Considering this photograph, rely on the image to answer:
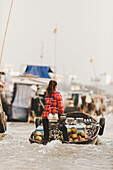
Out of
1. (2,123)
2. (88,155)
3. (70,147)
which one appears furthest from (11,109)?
(88,155)

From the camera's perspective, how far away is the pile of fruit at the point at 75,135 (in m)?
7.00

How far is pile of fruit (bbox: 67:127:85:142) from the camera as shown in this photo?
700 cm

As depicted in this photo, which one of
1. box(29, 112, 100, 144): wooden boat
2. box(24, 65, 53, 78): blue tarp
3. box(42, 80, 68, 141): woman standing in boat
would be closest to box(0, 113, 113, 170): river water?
box(29, 112, 100, 144): wooden boat

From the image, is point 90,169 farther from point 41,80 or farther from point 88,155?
point 41,80

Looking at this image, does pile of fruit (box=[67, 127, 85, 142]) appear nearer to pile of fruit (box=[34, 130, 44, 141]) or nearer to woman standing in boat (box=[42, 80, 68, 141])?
woman standing in boat (box=[42, 80, 68, 141])

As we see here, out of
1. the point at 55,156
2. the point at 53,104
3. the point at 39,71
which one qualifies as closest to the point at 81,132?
the point at 53,104

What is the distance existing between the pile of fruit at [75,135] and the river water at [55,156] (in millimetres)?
194

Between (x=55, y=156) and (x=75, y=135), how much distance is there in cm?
114

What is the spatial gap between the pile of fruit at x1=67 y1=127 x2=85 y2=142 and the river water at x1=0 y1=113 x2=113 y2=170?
19 cm

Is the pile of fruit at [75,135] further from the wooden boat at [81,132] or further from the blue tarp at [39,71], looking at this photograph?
the blue tarp at [39,71]

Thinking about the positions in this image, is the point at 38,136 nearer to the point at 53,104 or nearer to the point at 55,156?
the point at 53,104

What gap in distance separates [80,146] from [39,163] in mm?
1988

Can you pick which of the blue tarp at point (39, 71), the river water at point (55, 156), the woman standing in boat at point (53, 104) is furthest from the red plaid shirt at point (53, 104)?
the blue tarp at point (39, 71)

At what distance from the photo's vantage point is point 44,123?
6695mm
